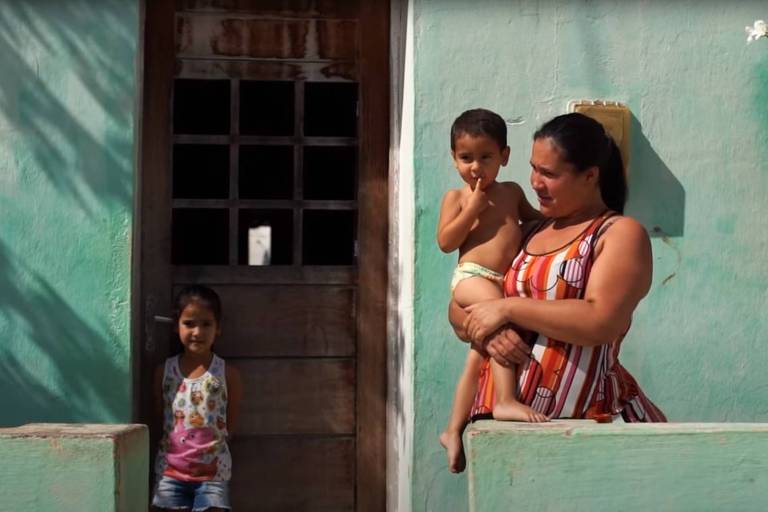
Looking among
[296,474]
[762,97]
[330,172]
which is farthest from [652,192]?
Answer: [296,474]

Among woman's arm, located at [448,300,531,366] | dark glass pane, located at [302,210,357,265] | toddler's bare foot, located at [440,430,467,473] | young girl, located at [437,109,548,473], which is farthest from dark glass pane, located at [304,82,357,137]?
woman's arm, located at [448,300,531,366]

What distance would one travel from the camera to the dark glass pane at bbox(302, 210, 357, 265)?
5980mm

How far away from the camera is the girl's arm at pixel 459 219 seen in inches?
149

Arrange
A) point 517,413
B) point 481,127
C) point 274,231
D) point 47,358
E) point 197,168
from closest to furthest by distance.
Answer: point 517,413 → point 481,127 → point 47,358 → point 197,168 → point 274,231

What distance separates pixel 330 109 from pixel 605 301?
2896 millimetres

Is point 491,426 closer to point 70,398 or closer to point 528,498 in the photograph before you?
point 528,498

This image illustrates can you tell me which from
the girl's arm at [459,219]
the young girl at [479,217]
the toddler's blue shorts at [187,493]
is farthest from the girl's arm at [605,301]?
the toddler's blue shorts at [187,493]

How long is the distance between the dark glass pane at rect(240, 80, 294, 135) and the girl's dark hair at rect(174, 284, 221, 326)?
80 centimetres

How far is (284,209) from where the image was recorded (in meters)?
5.82

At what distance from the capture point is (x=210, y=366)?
5.46 metres

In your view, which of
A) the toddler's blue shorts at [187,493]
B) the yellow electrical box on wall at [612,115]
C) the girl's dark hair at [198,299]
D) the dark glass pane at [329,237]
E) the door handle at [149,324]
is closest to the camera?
the toddler's blue shorts at [187,493]

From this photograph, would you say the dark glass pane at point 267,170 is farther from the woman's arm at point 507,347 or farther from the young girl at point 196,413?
the woman's arm at point 507,347

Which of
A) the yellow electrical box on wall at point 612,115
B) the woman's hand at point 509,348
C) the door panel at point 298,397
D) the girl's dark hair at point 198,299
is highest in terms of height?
the yellow electrical box on wall at point 612,115

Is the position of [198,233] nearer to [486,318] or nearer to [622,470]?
[486,318]
